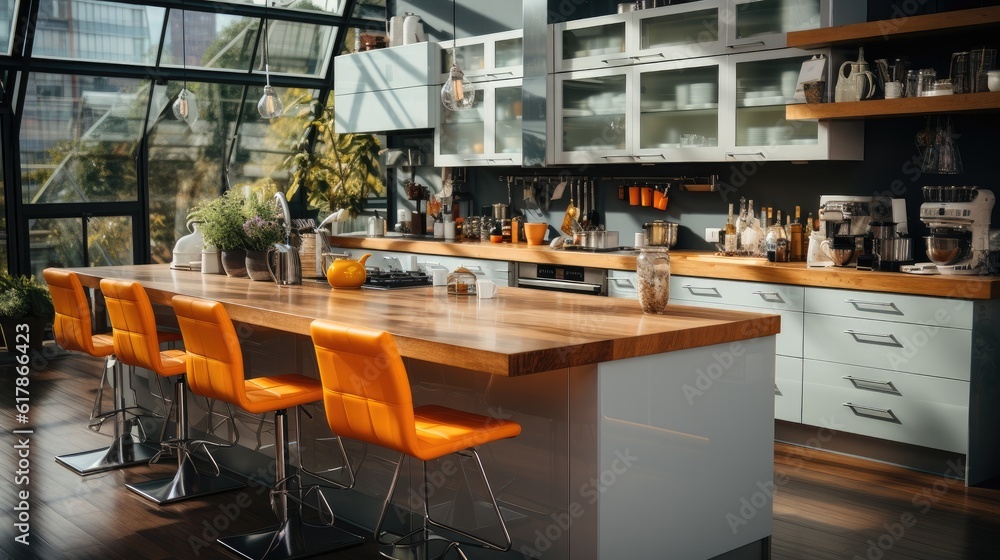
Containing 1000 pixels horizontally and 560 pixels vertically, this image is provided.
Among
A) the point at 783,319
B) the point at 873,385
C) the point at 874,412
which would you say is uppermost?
the point at 783,319

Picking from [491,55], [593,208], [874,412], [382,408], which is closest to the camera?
[382,408]

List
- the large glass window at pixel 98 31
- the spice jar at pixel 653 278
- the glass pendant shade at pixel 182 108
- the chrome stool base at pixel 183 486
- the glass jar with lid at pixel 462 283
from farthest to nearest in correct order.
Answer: the large glass window at pixel 98 31
the glass pendant shade at pixel 182 108
the chrome stool base at pixel 183 486
the glass jar with lid at pixel 462 283
the spice jar at pixel 653 278

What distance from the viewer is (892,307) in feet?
15.0

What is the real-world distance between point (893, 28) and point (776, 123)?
2.70ft

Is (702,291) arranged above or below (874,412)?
above

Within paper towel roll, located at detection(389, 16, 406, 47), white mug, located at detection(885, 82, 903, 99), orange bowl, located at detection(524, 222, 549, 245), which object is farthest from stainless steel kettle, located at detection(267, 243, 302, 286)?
paper towel roll, located at detection(389, 16, 406, 47)

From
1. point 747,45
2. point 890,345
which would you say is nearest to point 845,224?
point 890,345

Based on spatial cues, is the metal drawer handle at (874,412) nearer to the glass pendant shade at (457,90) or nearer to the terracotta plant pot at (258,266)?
the glass pendant shade at (457,90)

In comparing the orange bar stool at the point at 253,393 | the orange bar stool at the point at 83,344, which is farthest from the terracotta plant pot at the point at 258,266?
the orange bar stool at the point at 253,393

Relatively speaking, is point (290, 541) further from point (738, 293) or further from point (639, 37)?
point (639, 37)

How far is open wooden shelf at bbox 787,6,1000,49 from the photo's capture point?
4445 millimetres

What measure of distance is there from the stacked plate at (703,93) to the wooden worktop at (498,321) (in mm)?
2024

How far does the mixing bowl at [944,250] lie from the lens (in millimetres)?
4570

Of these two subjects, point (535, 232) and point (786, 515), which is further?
point (535, 232)
